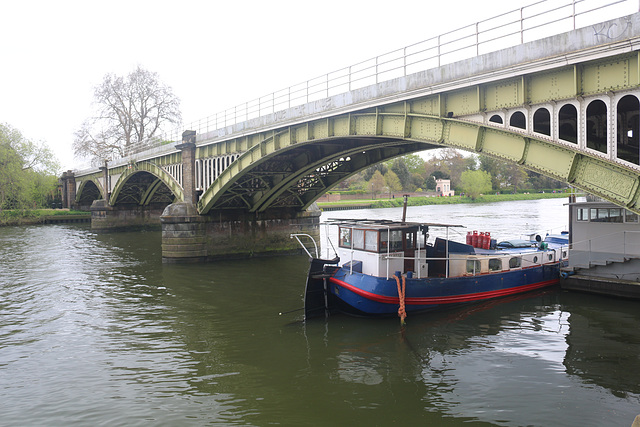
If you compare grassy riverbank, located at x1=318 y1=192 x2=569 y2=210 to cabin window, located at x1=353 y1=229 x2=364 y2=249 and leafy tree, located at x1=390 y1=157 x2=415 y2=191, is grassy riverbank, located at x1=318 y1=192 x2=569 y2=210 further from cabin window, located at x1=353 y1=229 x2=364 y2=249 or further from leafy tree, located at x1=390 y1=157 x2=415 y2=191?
cabin window, located at x1=353 y1=229 x2=364 y2=249

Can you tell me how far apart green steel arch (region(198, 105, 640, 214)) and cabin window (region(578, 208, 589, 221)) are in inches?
228

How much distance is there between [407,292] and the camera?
13.7m

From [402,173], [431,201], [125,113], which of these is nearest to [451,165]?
[402,173]

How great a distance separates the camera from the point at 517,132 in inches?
406

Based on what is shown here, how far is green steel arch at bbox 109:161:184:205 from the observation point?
96.3ft

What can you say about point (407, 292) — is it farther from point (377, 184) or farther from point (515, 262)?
point (377, 184)

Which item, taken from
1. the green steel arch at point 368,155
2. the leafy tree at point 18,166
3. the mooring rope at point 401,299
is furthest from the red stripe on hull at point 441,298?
the leafy tree at point 18,166

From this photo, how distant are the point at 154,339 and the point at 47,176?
57351 mm

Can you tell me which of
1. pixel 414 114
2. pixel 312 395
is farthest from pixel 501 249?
pixel 312 395

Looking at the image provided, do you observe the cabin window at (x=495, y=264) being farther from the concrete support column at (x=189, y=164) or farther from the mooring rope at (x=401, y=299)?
the concrete support column at (x=189, y=164)

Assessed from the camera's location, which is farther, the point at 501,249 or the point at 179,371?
the point at 501,249

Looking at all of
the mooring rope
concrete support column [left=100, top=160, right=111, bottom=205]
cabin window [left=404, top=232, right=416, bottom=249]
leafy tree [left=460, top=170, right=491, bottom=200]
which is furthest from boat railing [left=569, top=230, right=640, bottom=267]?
leafy tree [left=460, top=170, right=491, bottom=200]

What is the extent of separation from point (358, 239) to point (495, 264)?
205 inches

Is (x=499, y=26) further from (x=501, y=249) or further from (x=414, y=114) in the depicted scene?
(x=501, y=249)
